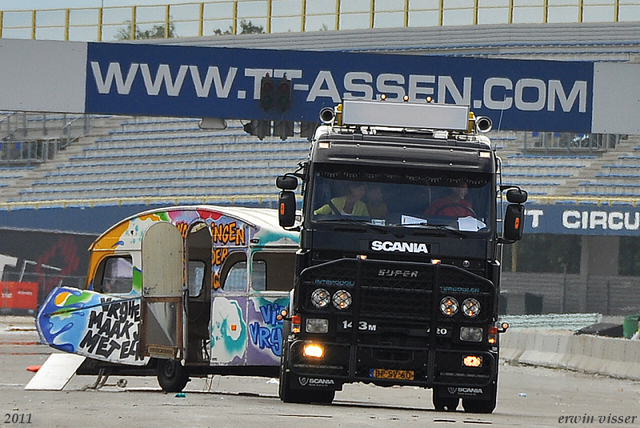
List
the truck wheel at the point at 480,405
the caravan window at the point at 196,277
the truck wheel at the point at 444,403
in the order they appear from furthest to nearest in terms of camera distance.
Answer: the caravan window at the point at 196,277 → the truck wheel at the point at 444,403 → the truck wheel at the point at 480,405

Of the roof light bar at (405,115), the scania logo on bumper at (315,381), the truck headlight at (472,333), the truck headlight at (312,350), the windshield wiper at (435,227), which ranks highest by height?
the roof light bar at (405,115)

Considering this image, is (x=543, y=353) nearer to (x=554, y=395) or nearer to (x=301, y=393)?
(x=554, y=395)

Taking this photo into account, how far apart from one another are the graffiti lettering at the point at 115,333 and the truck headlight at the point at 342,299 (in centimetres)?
541

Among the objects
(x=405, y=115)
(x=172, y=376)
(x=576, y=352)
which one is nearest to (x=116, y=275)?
(x=172, y=376)

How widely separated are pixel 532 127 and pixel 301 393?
519 inches

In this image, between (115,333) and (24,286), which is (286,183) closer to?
(115,333)

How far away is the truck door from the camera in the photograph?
55.0 feet

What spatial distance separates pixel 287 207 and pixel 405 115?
170cm

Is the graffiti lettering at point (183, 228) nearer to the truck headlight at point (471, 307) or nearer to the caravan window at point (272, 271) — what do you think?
the caravan window at point (272, 271)

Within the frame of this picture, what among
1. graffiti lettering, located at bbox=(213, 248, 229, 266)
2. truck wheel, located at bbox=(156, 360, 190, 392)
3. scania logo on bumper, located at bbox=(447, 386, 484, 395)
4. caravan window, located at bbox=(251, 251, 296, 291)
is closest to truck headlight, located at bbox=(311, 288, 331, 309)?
scania logo on bumper, located at bbox=(447, 386, 484, 395)

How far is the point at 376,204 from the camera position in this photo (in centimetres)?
1250

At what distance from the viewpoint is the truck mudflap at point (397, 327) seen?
12.4 meters

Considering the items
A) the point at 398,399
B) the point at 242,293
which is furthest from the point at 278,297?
the point at 398,399

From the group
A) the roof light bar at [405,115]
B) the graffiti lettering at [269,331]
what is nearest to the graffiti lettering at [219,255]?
the graffiti lettering at [269,331]
